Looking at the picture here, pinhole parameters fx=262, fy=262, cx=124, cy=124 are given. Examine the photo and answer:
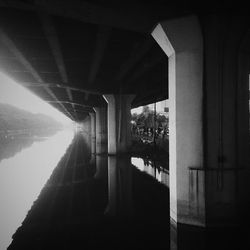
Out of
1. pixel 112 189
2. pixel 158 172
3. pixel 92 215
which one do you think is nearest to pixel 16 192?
pixel 112 189

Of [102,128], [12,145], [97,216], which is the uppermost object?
[102,128]

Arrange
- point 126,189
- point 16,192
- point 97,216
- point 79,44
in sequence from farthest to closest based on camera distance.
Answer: point 79,44, point 126,189, point 16,192, point 97,216

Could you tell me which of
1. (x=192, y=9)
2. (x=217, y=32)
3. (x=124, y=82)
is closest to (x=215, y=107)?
(x=217, y=32)

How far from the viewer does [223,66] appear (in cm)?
830

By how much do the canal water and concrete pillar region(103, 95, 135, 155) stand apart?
10.4m

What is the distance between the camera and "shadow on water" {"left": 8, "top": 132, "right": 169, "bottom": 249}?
736cm

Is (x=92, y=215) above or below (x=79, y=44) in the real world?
below

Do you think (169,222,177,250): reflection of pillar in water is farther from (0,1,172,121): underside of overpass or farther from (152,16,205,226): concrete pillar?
(0,1,172,121): underside of overpass

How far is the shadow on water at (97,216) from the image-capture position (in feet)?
24.1

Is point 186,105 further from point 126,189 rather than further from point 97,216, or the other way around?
point 126,189

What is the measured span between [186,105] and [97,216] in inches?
198

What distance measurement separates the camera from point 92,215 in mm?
9547

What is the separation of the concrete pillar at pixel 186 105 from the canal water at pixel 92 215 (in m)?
0.86

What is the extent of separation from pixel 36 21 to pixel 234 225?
1144 cm
